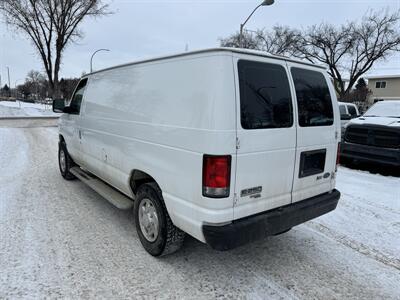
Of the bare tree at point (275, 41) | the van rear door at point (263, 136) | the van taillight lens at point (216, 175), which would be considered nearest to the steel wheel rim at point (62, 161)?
the van taillight lens at point (216, 175)

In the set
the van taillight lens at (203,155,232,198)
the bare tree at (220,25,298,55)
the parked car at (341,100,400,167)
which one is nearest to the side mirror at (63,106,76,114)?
the van taillight lens at (203,155,232,198)

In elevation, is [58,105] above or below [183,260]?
above

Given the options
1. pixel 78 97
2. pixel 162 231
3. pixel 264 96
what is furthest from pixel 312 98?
pixel 78 97

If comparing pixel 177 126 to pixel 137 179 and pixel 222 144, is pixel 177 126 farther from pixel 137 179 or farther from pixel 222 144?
pixel 137 179

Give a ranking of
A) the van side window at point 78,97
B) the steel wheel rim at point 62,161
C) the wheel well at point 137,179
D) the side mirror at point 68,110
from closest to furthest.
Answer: the wheel well at point 137,179 → the van side window at point 78,97 → the side mirror at point 68,110 → the steel wheel rim at point 62,161

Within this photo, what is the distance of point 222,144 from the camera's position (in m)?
2.52

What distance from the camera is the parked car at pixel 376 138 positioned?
7.40m

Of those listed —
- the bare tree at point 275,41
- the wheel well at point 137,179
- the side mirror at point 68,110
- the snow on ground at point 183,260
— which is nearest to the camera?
the snow on ground at point 183,260

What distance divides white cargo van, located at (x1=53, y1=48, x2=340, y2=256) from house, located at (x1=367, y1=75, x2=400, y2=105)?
145ft

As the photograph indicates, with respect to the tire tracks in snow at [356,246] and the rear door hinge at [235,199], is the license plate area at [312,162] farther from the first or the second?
the tire tracks in snow at [356,246]

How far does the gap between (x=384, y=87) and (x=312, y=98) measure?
47383 mm

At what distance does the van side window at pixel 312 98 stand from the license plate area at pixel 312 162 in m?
0.32

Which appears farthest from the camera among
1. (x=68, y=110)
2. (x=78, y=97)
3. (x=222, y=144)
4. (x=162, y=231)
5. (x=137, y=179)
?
(x=68, y=110)

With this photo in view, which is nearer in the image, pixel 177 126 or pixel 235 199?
pixel 235 199
